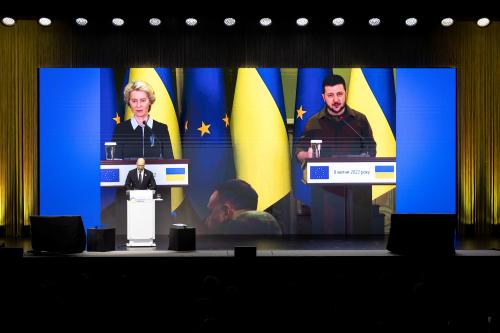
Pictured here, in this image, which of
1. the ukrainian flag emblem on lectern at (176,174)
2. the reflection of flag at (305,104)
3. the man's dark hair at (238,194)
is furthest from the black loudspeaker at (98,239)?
the reflection of flag at (305,104)

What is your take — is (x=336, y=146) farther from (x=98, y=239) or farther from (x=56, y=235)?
(x=56, y=235)

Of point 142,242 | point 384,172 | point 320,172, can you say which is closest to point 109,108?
point 142,242

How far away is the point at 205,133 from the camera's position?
30.7 feet

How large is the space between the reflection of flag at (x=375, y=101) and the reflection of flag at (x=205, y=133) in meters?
2.01

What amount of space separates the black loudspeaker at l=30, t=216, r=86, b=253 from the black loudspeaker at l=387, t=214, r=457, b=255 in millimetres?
2983

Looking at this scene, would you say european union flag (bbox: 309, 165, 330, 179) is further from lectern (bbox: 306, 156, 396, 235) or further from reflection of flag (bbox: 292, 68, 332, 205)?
reflection of flag (bbox: 292, 68, 332, 205)

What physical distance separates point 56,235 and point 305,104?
15.6 ft

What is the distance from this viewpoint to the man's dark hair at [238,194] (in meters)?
9.34

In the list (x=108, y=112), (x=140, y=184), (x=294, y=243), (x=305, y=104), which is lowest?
(x=294, y=243)

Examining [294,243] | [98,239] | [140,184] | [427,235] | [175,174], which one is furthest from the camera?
[175,174]

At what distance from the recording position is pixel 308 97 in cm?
937

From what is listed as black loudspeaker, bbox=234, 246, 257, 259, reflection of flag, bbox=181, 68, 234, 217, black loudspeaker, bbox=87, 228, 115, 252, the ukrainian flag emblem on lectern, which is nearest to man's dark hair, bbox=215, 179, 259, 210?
reflection of flag, bbox=181, 68, 234, 217

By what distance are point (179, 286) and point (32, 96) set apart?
5532 mm

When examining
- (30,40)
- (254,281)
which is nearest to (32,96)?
(30,40)
